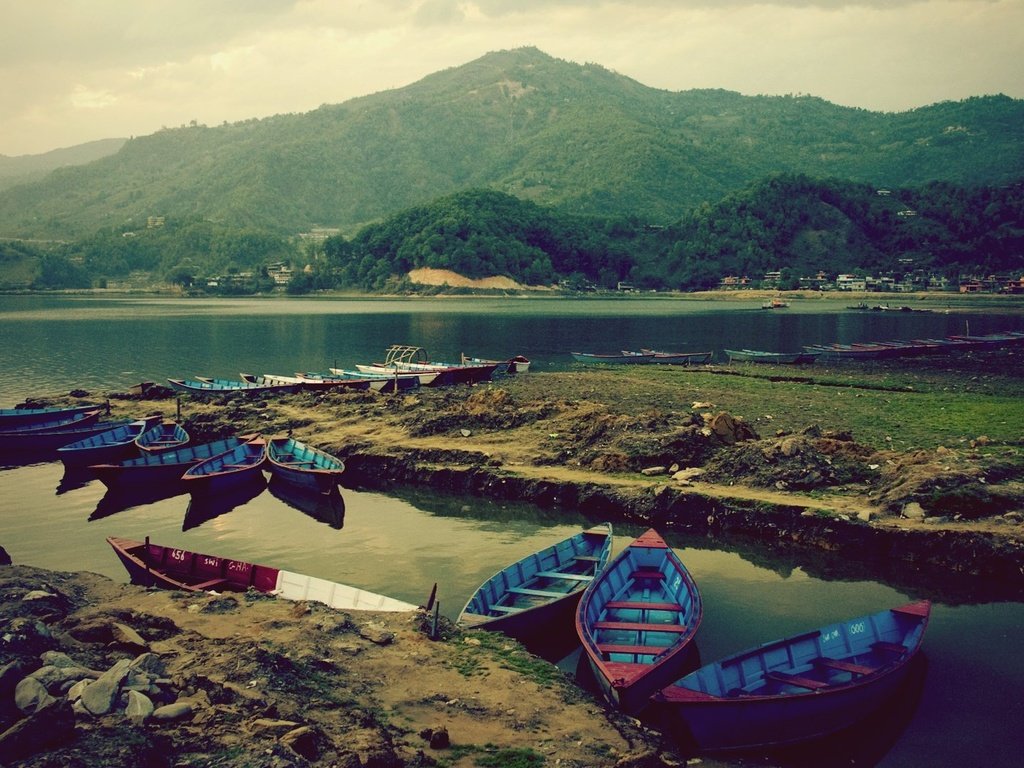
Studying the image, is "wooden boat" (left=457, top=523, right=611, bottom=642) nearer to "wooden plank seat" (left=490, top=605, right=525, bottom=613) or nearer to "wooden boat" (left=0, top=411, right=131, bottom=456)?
"wooden plank seat" (left=490, top=605, right=525, bottom=613)

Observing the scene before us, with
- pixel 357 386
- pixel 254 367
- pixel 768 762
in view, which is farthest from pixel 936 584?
pixel 254 367

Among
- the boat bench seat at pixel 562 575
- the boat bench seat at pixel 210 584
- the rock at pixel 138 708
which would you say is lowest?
the boat bench seat at pixel 210 584

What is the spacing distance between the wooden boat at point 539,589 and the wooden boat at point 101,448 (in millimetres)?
19877

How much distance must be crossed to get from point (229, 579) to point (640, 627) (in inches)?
334

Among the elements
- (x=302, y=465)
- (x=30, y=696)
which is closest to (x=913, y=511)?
(x=302, y=465)

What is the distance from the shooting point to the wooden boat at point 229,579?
1616 cm

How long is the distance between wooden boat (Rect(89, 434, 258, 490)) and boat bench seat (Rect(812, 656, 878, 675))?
72.2 feet

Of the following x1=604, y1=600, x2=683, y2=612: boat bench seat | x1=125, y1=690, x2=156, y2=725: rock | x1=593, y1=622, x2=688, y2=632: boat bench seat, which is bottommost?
x1=604, y1=600, x2=683, y2=612: boat bench seat

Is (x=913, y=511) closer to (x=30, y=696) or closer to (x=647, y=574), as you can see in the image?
(x=647, y=574)

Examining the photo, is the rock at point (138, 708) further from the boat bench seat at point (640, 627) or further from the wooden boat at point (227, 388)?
the wooden boat at point (227, 388)

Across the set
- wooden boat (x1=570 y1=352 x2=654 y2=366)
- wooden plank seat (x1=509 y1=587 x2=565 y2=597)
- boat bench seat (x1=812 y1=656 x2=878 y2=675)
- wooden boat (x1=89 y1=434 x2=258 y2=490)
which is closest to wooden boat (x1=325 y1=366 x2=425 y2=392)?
wooden boat (x1=89 y1=434 x2=258 y2=490)

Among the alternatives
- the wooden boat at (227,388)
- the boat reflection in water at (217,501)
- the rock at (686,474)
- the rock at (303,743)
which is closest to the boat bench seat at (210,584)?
the rock at (303,743)

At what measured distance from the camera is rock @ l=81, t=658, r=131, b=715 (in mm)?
9234

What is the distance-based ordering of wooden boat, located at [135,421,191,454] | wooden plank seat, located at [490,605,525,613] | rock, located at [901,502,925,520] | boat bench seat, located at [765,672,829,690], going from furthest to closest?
wooden boat, located at [135,421,191,454] < rock, located at [901,502,925,520] < wooden plank seat, located at [490,605,525,613] < boat bench seat, located at [765,672,829,690]
